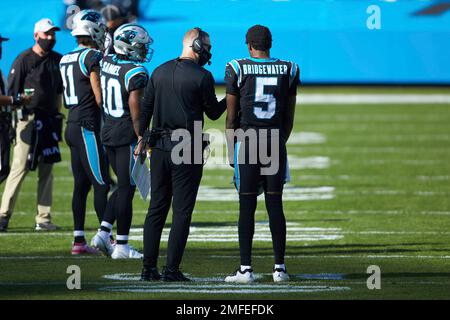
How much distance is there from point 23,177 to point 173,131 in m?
→ 4.29

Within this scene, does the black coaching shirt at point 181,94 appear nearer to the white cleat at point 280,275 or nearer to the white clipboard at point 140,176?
the white clipboard at point 140,176

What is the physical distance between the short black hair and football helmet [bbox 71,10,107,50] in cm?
221

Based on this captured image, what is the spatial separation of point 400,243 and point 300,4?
22.5 m

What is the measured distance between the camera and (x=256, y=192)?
9086mm

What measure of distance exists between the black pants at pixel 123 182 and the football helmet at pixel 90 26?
1109 mm

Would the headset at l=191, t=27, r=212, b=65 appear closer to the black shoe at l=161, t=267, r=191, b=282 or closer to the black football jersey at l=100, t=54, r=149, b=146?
the black football jersey at l=100, t=54, r=149, b=146

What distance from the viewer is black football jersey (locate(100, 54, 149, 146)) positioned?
9.90 m

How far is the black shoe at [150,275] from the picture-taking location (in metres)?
8.93

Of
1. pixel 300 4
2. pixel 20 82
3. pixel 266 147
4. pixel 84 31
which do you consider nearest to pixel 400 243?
pixel 266 147

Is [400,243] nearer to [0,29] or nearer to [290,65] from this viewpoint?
[290,65]

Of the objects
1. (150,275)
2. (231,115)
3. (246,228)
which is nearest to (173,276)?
(150,275)

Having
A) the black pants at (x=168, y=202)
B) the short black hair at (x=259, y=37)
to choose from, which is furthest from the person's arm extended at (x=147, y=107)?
the short black hair at (x=259, y=37)

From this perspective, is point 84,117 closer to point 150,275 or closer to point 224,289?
point 150,275

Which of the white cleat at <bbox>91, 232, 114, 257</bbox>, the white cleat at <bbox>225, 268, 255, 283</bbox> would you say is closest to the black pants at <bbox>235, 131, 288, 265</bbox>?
the white cleat at <bbox>225, 268, 255, 283</bbox>
